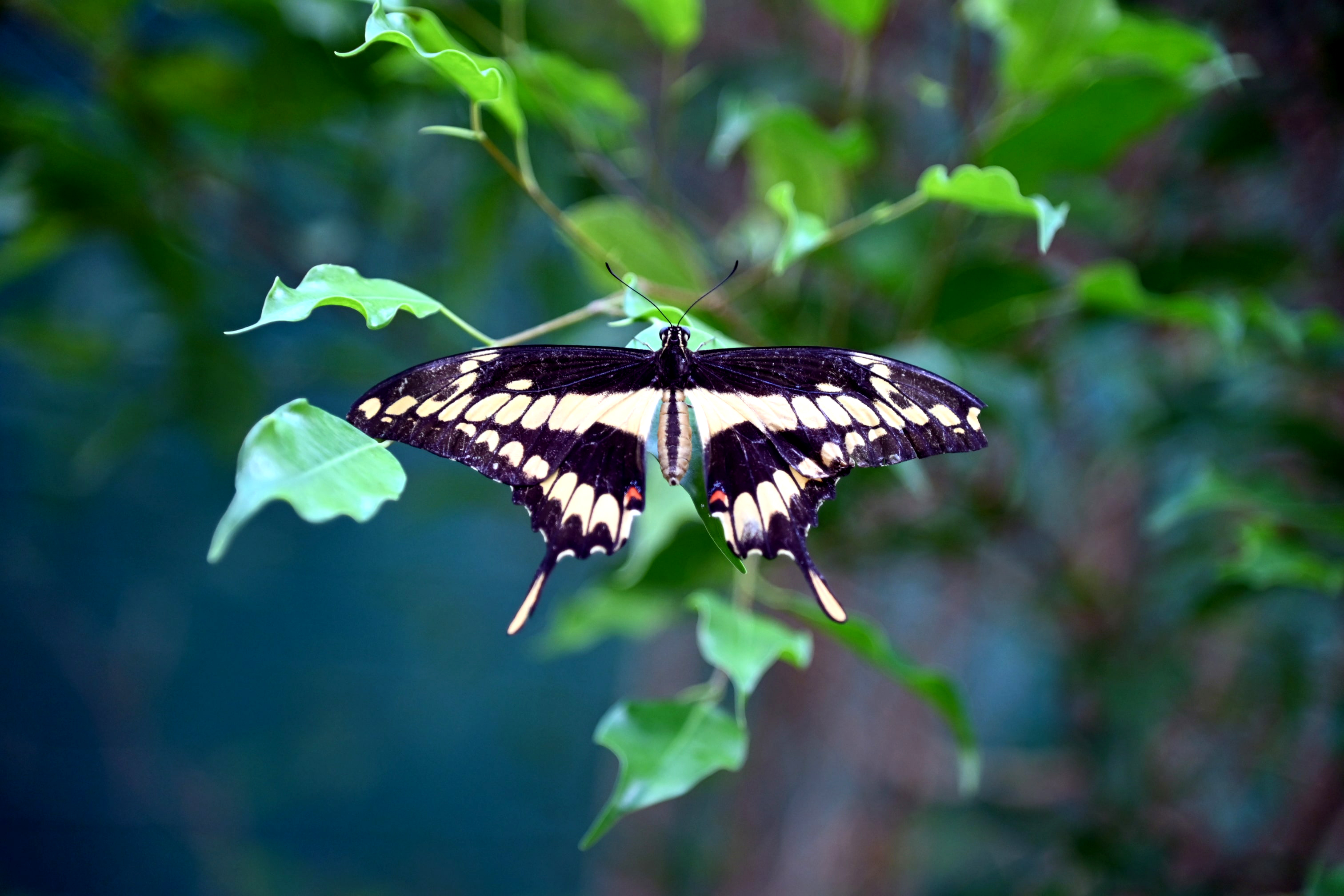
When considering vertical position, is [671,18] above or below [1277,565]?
above

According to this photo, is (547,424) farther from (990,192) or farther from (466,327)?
(990,192)

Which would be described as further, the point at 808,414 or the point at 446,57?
the point at 808,414

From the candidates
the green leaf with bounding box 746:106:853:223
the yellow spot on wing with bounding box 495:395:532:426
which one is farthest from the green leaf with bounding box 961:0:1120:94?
the yellow spot on wing with bounding box 495:395:532:426

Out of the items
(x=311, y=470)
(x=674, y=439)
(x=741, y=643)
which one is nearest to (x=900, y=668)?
(x=741, y=643)

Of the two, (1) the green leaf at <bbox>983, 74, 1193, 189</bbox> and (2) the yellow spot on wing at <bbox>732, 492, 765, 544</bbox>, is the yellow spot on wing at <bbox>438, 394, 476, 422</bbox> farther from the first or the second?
(1) the green leaf at <bbox>983, 74, 1193, 189</bbox>

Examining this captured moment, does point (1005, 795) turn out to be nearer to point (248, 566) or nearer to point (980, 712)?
point (980, 712)

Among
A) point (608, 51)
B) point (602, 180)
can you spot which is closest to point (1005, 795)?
point (602, 180)

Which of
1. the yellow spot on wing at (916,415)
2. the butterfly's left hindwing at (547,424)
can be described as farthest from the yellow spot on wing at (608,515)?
the yellow spot on wing at (916,415)
